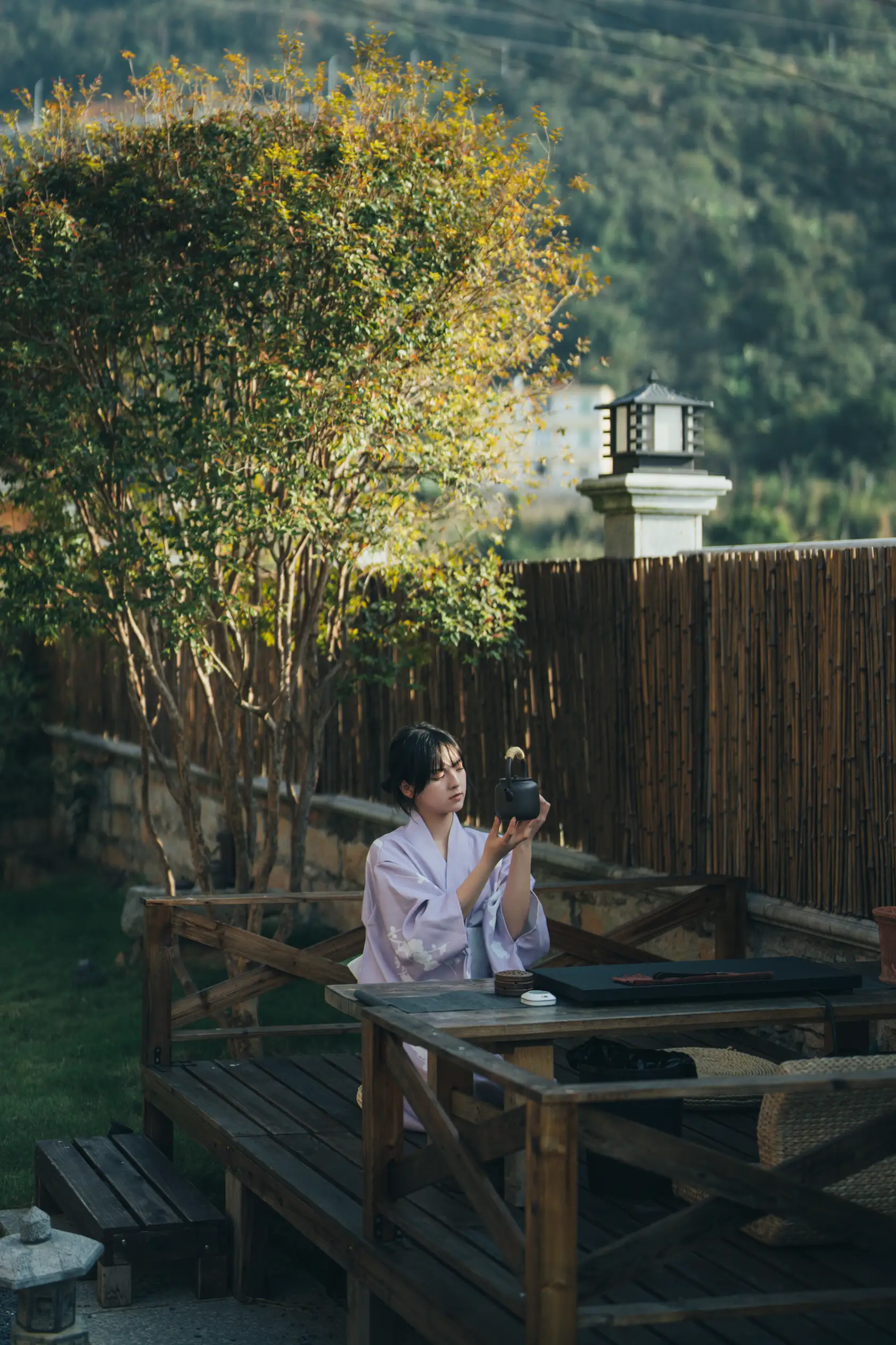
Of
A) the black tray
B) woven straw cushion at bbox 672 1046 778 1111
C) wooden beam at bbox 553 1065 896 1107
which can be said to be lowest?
woven straw cushion at bbox 672 1046 778 1111

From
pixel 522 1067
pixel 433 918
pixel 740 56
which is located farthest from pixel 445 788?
pixel 740 56

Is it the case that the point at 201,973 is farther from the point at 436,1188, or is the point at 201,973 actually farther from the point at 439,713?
the point at 436,1188

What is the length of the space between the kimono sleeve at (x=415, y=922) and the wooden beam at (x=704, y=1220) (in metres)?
1.45

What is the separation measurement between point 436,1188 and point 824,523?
31.4 m

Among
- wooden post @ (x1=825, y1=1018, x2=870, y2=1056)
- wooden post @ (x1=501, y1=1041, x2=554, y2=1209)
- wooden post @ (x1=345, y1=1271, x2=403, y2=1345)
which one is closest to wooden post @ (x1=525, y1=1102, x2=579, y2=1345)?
wooden post @ (x1=501, y1=1041, x2=554, y2=1209)

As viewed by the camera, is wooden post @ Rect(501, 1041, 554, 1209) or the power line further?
the power line

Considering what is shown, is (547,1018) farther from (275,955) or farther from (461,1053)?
(275,955)

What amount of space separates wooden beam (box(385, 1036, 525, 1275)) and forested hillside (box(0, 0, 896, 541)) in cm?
2862

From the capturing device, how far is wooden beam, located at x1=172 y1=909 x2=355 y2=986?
539cm

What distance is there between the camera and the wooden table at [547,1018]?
3.69m

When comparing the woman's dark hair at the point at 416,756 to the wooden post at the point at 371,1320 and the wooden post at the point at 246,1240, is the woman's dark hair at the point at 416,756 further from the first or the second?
the wooden post at the point at 371,1320

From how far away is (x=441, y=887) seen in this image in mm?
4613

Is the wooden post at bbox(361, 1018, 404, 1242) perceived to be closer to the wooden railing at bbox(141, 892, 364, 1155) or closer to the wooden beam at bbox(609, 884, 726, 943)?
the wooden railing at bbox(141, 892, 364, 1155)

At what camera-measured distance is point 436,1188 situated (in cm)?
420
